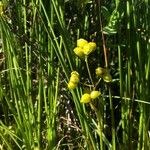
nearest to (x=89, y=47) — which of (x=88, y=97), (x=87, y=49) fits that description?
(x=87, y=49)

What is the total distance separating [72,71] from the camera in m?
1.25

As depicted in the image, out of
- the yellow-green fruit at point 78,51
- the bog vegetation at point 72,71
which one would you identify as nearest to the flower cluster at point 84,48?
the yellow-green fruit at point 78,51

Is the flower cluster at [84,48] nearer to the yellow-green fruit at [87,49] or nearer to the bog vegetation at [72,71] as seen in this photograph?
the yellow-green fruit at [87,49]

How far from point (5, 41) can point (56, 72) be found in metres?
0.21

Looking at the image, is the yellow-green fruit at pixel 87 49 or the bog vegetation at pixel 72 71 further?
the bog vegetation at pixel 72 71

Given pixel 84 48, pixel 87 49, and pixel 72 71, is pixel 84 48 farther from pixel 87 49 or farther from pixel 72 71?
pixel 72 71

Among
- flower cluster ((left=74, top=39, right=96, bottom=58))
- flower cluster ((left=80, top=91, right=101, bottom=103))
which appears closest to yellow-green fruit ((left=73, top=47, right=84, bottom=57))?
flower cluster ((left=74, top=39, right=96, bottom=58))

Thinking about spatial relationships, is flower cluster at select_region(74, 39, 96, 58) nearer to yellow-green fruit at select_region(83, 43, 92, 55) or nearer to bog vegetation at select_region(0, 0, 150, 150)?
yellow-green fruit at select_region(83, 43, 92, 55)

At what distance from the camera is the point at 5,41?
4.89 ft

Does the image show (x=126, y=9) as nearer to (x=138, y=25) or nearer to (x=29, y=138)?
(x=138, y=25)

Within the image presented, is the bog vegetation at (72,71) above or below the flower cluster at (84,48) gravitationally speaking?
below

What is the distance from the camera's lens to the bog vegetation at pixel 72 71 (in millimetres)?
1283

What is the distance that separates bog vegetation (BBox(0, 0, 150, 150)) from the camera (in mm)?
1283

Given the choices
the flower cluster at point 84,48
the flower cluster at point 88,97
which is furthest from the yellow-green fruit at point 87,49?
the flower cluster at point 88,97
